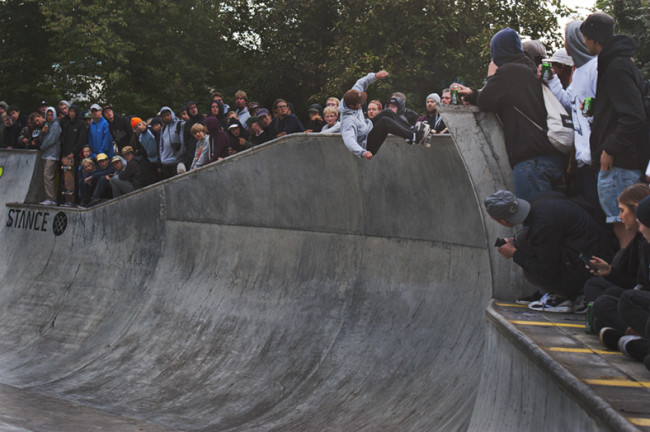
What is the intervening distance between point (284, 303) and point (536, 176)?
13.3 feet

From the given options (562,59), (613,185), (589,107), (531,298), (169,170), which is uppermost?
(562,59)

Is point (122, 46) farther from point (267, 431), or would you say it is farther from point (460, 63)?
point (267, 431)

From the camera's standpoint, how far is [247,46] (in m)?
32.6

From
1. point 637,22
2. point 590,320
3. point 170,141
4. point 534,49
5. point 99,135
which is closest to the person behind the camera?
point 590,320

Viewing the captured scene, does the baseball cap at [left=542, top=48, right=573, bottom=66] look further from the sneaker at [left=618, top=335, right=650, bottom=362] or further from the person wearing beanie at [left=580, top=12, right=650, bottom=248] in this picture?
the sneaker at [left=618, top=335, right=650, bottom=362]

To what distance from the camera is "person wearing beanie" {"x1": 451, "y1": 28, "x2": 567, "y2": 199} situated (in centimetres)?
639

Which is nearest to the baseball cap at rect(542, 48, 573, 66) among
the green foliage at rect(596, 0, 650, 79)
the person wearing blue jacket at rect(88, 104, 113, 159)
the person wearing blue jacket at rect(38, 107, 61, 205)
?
the person wearing blue jacket at rect(88, 104, 113, 159)

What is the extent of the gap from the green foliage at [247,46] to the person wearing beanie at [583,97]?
17688mm

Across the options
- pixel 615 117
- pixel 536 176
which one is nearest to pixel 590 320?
pixel 615 117

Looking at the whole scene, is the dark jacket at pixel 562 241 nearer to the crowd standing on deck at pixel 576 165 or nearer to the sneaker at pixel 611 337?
the crowd standing on deck at pixel 576 165

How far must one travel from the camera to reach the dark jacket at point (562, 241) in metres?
5.80

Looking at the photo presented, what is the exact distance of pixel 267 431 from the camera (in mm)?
7305

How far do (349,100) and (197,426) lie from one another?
3714 mm

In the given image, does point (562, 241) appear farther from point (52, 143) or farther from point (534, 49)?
point (52, 143)
